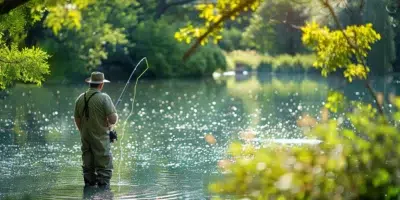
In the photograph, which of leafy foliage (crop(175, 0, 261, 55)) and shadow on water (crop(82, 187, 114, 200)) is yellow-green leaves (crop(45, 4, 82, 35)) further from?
shadow on water (crop(82, 187, 114, 200))

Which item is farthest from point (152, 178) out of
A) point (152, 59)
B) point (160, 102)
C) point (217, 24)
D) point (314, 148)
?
point (152, 59)

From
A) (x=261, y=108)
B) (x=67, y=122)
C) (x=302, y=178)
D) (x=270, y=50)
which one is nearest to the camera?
(x=302, y=178)

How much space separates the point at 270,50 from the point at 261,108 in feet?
154

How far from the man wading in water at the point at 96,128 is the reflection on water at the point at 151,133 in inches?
11.0

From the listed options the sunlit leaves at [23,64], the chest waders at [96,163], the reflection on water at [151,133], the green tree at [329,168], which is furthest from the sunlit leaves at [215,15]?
the sunlit leaves at [23,64]

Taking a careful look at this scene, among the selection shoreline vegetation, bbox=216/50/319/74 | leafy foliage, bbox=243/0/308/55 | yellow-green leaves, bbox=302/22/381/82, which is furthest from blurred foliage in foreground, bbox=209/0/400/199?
shoreline vegetation, bbox=216/50/319/74

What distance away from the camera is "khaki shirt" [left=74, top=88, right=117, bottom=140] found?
14.5 m

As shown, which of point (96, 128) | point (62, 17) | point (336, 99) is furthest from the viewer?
point (96, 128)

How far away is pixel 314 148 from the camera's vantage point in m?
7.12

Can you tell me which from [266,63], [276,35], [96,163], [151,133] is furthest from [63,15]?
[276,35]

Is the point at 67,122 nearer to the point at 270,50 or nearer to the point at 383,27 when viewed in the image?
the point at 383,27

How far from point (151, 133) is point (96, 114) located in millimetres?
10963

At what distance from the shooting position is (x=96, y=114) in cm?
1452

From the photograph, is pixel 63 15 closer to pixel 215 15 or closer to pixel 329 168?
pixel 215 15
